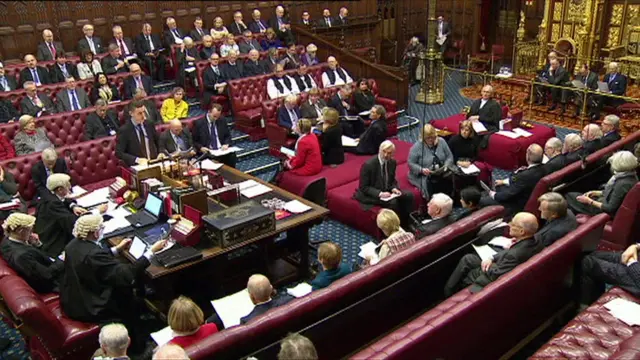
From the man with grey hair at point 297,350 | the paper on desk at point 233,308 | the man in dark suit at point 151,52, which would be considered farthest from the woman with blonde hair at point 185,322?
the man in dark suit at point 151,52

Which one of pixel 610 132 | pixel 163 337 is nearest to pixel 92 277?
pixel 163 337

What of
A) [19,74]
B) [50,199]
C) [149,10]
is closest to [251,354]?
[50,199]

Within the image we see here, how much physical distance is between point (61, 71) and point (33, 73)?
446 mm

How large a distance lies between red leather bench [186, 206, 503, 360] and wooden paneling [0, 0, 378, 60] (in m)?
9.48

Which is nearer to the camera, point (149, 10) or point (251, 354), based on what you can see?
point (251, 354)

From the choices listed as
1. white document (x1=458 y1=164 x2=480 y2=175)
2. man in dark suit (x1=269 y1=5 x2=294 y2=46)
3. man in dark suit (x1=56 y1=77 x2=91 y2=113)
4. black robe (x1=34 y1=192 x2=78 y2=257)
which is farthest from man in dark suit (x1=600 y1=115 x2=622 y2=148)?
man in dark suit (x1=56 y1=77 x2=91 y2=113)

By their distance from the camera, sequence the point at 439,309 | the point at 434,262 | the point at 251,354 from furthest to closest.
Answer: the point at 434,262 < the point at 439,309 < the point at 251,354

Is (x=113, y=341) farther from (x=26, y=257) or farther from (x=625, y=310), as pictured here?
(x=625, y=310)

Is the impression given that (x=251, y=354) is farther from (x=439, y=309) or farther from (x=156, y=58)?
(x=156, y=58)

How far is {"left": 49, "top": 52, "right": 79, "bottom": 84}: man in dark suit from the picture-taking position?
Answer: 10.0m

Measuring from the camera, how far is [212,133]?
25.3 feet

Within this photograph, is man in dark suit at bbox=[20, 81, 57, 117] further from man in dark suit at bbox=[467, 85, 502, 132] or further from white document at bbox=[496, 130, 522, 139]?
white document at bbox=[496, 130, 522, 139]

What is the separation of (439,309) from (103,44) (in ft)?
32.6

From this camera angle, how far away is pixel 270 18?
44.1 feet
